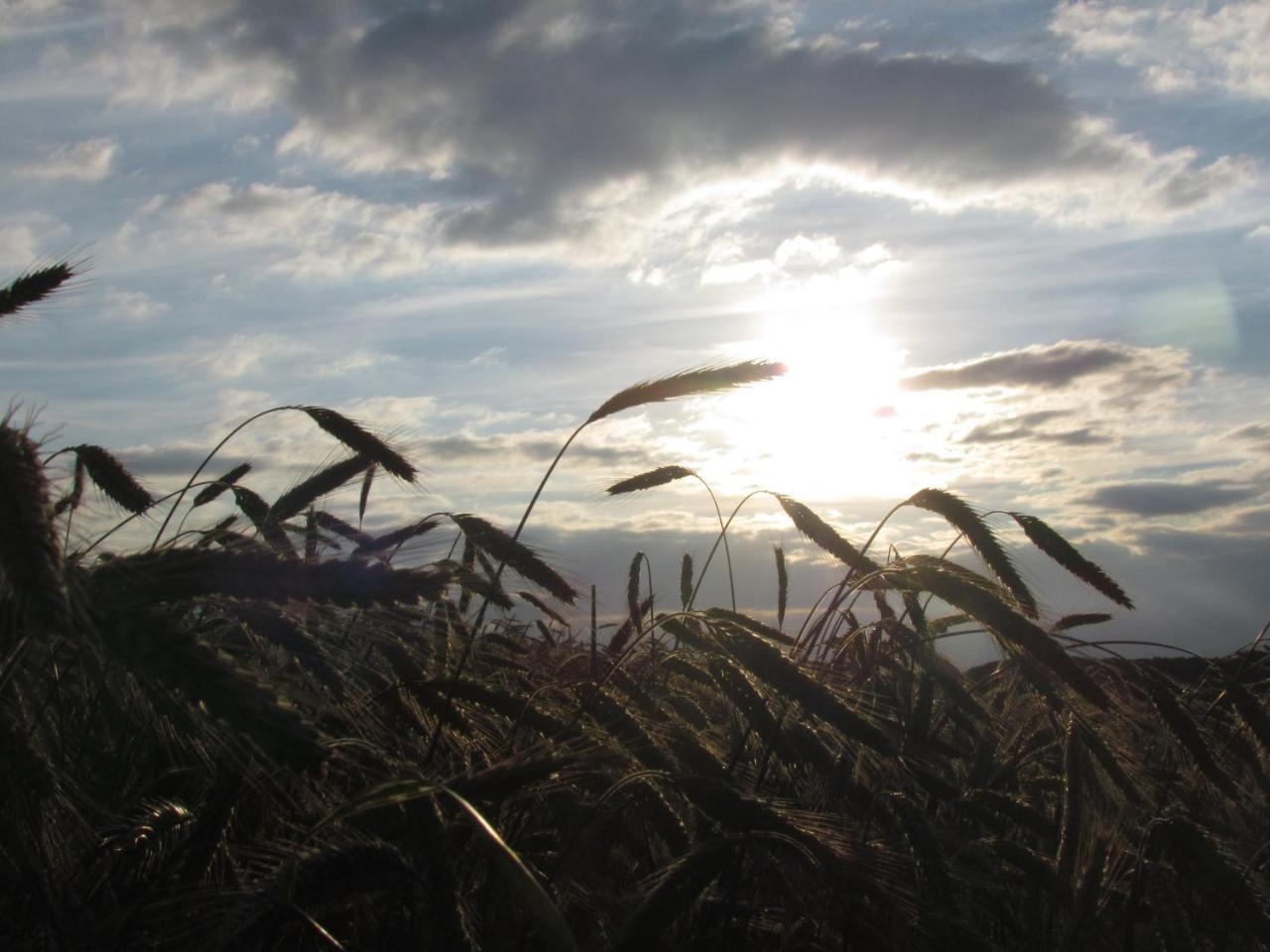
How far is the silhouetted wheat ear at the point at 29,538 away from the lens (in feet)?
4.75

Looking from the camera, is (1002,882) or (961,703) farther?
(961,703)

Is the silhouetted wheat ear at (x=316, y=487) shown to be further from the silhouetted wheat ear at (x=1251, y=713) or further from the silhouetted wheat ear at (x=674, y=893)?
the silhouetted wheat ear at (x=1251, y=713)

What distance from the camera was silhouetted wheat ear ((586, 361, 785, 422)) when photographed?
393cm

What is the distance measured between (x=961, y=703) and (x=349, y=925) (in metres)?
3.60

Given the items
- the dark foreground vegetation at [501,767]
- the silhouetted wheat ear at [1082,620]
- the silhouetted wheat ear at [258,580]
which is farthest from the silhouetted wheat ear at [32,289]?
the silhouetted wheat ear at [1082,620]

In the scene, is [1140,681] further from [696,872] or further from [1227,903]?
[696,872]

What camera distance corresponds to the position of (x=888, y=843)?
174 inches

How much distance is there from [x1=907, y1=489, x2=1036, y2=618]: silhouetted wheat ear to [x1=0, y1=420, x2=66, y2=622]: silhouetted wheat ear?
4.27 metres

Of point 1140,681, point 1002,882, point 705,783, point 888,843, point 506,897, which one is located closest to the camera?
point 705,783

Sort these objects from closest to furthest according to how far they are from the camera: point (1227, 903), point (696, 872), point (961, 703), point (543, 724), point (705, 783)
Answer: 1. point (696, 872)
2. point (705, 783)
3. point (543, 724)
4. point (1227, 903)
5. point (961, 703)

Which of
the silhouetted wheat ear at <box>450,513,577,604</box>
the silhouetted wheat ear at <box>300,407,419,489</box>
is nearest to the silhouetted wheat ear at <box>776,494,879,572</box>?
the silhouetted wheat ear at <box>450,513,577,604</box>

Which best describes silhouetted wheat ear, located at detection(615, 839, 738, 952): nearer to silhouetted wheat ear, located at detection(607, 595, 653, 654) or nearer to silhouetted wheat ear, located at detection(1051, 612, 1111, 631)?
silhouetted wheat ear, located at detection(607, 595, 653, 654)

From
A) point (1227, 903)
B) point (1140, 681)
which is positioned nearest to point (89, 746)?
point (1227, 903)

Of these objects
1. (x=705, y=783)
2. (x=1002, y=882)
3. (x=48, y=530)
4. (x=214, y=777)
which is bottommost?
(x=1002, y=882)
